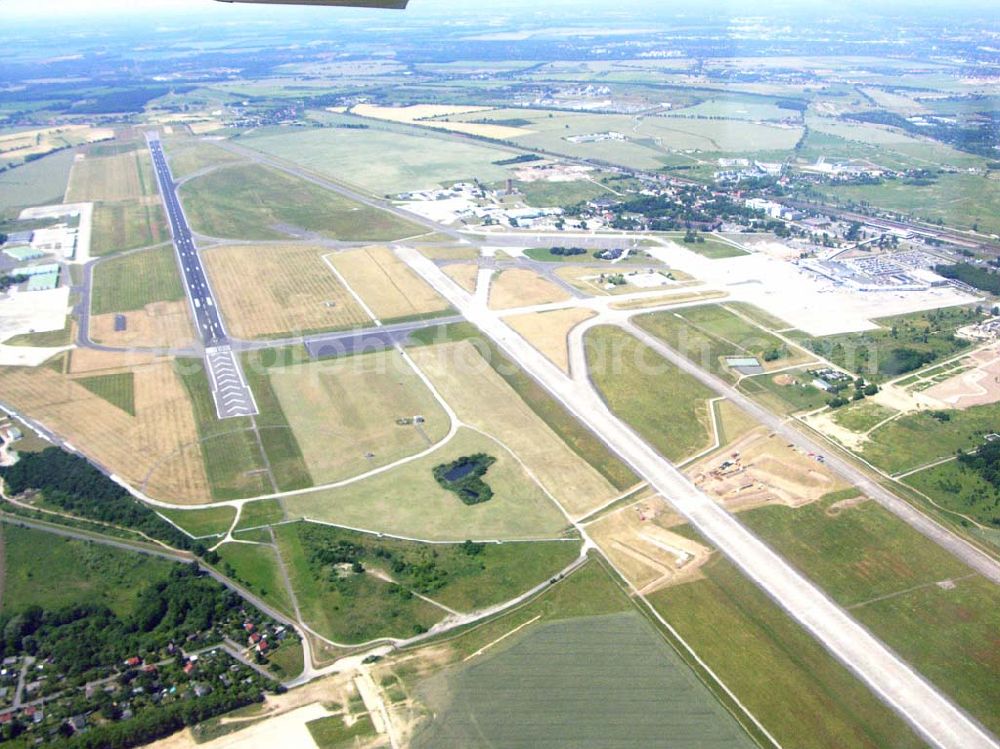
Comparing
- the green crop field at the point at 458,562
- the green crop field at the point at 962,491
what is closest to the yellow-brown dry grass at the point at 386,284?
the green crop field at the point at 458,562

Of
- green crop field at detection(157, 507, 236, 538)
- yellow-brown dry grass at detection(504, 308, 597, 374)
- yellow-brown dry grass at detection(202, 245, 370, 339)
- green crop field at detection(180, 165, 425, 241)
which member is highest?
green crop field at detection(180, 165, 425, 241)

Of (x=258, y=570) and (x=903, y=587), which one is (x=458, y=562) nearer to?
(x=258, y=570)

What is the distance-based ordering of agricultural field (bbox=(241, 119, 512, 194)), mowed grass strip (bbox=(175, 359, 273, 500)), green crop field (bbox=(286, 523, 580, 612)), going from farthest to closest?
agricultural field (bbox=(241, 119, 512, 194)) → mowed grass strip (bbox=(175, 359, 273, 500)) → green crop field (bbox=(286, 523, 580, 612))

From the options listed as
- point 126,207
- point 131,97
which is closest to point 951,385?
point 126,207

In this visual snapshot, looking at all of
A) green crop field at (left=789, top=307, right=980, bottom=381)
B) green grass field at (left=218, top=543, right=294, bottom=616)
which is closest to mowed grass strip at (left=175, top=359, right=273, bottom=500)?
green grass field at (left=218, top=543, right=294, bottom=616)

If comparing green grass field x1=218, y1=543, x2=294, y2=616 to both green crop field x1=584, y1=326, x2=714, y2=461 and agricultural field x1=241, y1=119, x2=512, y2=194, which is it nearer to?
green crop field x1=584, y1=326, x2=714, y2=461

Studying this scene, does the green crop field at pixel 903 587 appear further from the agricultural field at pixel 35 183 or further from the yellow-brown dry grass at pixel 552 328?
the agricultural field at pixel 35 183
